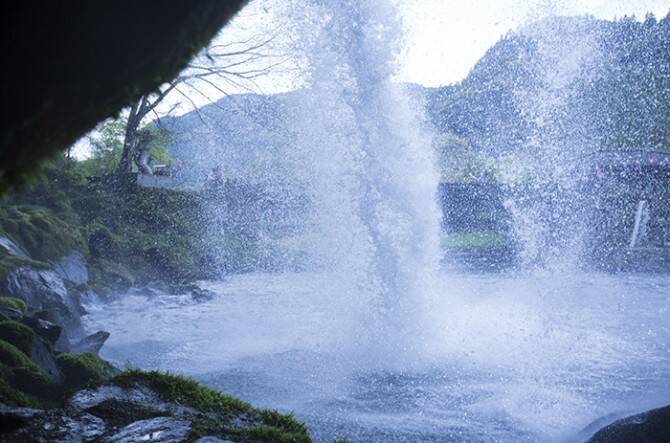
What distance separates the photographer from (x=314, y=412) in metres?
4.94

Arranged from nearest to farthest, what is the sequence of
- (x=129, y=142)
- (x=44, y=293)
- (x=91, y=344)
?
(x=91, y=344) → (x=44, y=293) → (x=129, y=142)

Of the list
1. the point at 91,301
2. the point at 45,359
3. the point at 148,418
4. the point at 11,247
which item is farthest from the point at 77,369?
the point at 91,301

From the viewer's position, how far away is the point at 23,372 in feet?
11.6

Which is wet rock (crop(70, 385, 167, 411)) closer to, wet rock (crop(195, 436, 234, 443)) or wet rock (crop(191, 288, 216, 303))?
wet rock (crop(195, 436, 234, 443))

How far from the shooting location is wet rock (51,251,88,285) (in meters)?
10.1

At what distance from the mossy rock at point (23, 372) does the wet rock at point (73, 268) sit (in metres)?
6.94

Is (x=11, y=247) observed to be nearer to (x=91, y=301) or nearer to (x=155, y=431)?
(x=91, y=301)

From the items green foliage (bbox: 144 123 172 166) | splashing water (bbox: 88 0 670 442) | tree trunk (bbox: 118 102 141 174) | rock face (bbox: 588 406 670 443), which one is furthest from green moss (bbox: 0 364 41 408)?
green foliage (bbox: 144 123 172 166)

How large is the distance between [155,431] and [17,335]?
1.93 metres

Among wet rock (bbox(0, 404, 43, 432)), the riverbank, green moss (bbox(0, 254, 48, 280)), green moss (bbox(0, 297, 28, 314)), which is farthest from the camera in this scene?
green moss (bbox(0, 254, 48, 280))

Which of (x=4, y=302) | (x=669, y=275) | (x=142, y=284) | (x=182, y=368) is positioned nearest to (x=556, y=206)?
(x=669, y=275)

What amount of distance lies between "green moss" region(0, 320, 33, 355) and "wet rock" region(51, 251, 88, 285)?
651cm

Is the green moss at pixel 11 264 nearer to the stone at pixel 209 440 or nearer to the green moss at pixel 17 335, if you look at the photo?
the green moss at pixel 17 335

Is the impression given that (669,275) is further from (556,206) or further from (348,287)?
(348,287)
